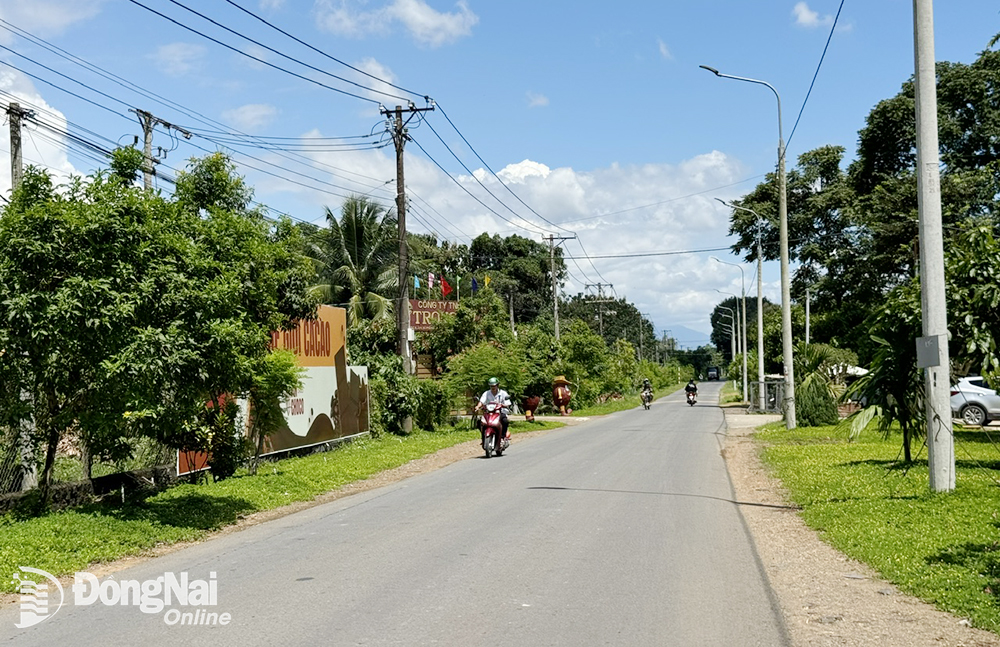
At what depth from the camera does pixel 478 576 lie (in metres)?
7.88

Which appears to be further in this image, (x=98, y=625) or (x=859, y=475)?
(x=859, y=475)

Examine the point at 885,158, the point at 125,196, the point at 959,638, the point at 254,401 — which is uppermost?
the point at 885,158

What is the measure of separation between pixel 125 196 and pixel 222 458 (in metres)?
6.33

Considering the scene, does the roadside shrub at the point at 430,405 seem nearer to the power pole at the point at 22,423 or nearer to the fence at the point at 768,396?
the power pole at the point at 22,423

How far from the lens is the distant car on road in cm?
2889

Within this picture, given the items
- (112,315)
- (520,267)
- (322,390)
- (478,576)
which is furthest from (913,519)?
(520,267)

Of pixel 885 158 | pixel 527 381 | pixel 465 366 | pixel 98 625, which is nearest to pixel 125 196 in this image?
pixel 98 625

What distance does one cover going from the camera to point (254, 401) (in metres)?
17.0

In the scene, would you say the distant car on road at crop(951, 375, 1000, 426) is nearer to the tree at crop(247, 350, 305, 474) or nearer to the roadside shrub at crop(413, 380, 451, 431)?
the roadside shrub at crop(413, 380, 451, 431)

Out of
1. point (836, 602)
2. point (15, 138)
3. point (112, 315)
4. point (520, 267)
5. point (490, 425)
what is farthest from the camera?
point (520, 267)

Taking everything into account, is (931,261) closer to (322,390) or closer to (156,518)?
(156,518)

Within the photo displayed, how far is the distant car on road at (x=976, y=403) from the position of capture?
1137 inches

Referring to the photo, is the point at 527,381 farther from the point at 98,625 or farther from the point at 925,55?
the point at 98,625

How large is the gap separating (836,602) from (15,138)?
13852mm
